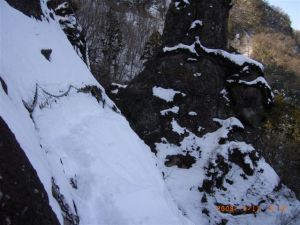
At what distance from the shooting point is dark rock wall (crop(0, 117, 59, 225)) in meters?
2.29

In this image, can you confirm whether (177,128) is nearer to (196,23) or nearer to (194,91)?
(194,91)

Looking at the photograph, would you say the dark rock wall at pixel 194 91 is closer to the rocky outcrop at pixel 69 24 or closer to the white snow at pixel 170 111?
the white snow at pixel 170 111

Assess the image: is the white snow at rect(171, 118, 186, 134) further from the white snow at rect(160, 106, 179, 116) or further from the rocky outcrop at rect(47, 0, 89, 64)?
the rocky outcrop at rect(47, 0, 89, 64)

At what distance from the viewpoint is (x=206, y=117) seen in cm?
1172

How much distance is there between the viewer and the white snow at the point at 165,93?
1194 cm

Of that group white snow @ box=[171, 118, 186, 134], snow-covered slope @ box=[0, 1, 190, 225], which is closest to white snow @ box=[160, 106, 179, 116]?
white snow @ box=[171, 118, 186, 134]

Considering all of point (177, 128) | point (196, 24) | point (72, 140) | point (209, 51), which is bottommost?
point (177, 128)

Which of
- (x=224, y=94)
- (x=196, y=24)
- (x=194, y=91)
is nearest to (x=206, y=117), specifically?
(x=194, y=91)

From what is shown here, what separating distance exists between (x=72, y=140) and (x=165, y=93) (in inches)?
290

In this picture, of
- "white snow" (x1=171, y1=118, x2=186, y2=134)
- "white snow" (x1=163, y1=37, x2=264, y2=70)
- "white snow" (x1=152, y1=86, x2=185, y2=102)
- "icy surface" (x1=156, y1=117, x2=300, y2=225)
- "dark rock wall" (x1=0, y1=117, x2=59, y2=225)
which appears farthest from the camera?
"white snow" (x1=163, y1=37, x2=264, y2=70)

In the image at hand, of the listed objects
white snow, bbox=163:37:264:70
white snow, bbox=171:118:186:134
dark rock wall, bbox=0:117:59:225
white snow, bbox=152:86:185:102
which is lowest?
white snow, bbox=171:118:186:134

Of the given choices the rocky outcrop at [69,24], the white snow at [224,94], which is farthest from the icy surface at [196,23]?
the rocky outcrop at [69,24]

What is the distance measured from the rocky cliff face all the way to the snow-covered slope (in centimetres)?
418

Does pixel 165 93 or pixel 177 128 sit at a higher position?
pixel 165 93
